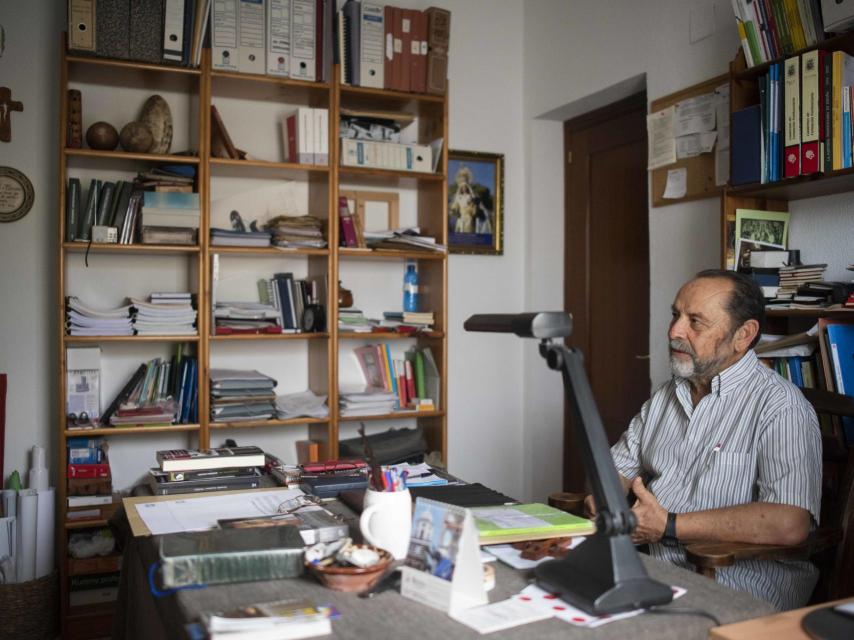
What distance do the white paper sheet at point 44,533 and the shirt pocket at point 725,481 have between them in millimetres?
2442

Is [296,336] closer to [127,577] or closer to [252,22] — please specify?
[252,22]

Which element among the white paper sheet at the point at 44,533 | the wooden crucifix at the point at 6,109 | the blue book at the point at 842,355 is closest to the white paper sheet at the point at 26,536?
the white paper sheet at the point at 44,533

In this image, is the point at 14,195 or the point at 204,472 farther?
the point at 14,195

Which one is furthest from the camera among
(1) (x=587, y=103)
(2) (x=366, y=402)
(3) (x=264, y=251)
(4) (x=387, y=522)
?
(1) (x=587, y=103)

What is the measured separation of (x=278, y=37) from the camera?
345cm

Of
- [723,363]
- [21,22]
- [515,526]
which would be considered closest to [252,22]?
[21,22]

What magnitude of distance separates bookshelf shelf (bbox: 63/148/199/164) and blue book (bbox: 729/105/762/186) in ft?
6.69

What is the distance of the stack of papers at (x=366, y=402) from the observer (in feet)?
11.9

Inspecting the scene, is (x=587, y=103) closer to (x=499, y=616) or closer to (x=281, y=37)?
(x=281, y=37)

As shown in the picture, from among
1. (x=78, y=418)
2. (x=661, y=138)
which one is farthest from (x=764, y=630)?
(x=78, y=418)

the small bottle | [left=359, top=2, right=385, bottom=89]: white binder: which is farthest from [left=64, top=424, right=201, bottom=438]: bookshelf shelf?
[left=359, top=2, right=385, bottom=89]: white binder

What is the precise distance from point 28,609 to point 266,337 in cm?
137

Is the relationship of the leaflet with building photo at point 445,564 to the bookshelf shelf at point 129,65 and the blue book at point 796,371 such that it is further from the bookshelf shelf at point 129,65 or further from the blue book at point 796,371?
the bookshelf shelf at point 129,65

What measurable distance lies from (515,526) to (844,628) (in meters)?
0.58
